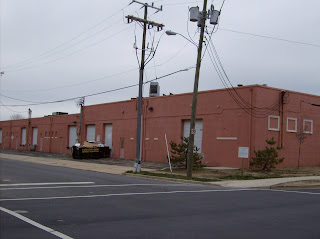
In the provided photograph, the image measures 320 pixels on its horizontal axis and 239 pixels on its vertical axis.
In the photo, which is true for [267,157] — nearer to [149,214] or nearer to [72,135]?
[149,214]

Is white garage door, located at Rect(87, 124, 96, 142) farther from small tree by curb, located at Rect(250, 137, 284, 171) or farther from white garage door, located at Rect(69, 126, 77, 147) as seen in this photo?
small tree by curb, located at Rect(250, 137, 284, 171)

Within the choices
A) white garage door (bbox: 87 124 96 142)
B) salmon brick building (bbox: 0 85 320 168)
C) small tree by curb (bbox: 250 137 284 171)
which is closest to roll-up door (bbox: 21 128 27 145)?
white garage door (bbox: 87 124 96 142)

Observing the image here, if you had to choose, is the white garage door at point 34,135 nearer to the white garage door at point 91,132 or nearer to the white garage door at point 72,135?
the white garage door at point 72,135

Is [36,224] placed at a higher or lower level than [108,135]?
lower

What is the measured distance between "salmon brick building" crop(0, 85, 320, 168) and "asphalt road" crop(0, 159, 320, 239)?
43.7 feet

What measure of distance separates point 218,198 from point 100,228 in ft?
20.8

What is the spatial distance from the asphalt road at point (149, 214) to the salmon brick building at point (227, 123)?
1333 centimetres

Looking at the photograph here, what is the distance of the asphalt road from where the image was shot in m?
7.40

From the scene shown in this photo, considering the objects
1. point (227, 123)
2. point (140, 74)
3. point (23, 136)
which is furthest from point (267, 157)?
point (23, 136)

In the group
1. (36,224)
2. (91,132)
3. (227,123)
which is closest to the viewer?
(36,224)

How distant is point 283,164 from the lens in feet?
93.3

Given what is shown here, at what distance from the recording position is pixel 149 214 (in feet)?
31.0

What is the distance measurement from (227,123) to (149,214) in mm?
20003

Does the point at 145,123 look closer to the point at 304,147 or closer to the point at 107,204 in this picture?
the point at 304,147
